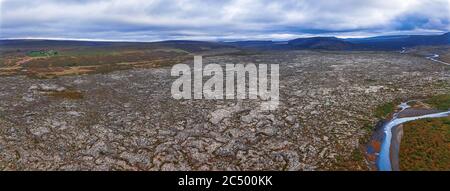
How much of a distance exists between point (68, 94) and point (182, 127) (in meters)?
30.3

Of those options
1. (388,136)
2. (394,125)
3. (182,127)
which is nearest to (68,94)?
(182,127)

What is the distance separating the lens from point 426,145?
127ft

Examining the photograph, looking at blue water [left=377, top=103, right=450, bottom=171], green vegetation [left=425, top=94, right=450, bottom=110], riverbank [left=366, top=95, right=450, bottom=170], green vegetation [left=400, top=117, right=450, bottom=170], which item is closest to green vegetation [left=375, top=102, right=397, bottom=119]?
riverbank [left=366, top=95, right=450, bottom=170]

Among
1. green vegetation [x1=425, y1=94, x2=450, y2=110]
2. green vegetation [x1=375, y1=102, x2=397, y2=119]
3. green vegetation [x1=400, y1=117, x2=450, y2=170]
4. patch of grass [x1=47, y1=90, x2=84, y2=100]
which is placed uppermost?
patch of grass [x1=47, y1=90, x2=84, y2=100]

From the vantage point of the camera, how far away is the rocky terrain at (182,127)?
1385 inches

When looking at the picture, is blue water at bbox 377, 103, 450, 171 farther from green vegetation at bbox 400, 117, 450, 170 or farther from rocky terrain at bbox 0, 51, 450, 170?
rocky terrain at bbox 0, 51, 450, 170

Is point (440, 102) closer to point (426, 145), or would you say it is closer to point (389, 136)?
point (389, 136)

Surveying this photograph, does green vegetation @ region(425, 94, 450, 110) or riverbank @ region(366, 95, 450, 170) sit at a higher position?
green vegetation @ region(425, 94, 450, 110)

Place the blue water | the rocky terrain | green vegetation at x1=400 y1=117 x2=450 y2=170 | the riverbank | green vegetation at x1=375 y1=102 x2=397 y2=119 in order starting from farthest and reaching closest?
1. green vegetation at x1=375 y1=102 x2=397 y2=119
2. the riverbank
3. the rocky terrain
4. the blue water
5. green vegetation at x1=400 y1=117 x2=450 y2=170

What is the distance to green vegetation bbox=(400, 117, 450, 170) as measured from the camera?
112ft

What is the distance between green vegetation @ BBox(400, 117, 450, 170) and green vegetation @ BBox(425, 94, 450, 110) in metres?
8.53
